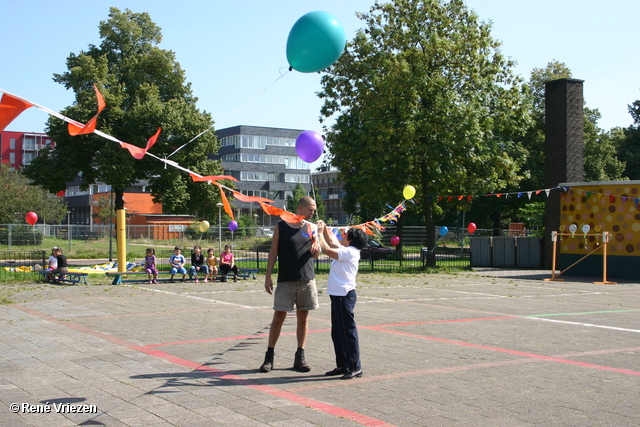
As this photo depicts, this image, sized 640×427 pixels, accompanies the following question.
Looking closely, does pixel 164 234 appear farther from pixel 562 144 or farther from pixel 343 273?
pixel 343 273

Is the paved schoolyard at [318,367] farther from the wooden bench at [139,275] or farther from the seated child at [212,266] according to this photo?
the seated child at [212,266]

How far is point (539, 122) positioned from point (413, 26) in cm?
2319

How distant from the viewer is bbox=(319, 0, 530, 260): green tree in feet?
89.2

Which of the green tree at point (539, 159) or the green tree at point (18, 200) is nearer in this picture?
the green tree at point (539, 159)

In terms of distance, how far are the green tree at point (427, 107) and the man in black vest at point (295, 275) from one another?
781 inches

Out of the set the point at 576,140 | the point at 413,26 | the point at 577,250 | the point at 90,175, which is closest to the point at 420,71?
the point at 413,26

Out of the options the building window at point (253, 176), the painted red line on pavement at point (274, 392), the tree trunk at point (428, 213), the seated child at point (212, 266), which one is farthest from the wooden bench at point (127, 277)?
the building window at point (253, 176)

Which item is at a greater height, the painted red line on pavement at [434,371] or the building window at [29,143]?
the building window at [29,143]

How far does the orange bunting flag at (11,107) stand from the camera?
625 centimetres

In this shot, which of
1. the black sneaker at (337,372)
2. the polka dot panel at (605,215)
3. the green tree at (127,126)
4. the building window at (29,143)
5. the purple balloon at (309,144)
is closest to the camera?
the black sneaker at (337,372)

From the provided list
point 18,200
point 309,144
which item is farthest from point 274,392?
point 18,200

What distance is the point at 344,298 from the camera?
22.9 feet

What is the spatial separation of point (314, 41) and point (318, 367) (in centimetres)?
405

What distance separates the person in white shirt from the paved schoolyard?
222mm
